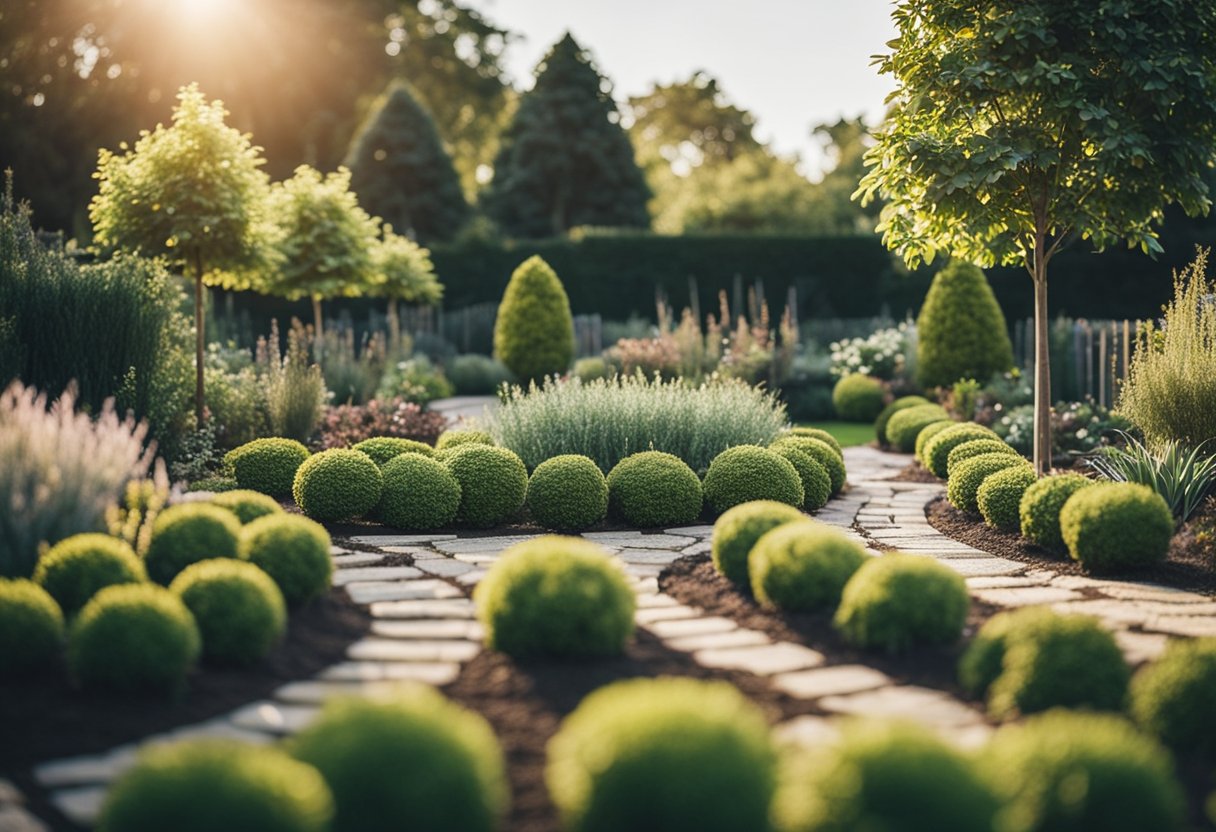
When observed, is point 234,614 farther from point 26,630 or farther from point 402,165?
point 402,165

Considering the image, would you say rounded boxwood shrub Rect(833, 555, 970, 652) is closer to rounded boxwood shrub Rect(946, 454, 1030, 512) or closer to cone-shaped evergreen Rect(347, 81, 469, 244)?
rounded boxwood shrub Rect(946, 454, 1030, 512)

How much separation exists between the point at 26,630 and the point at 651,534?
11.0 ft

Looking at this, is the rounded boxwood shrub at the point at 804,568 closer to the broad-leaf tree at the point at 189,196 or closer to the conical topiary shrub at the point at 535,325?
the broad-leaf tree at the point at 189,196

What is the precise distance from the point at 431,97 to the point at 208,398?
910 inches

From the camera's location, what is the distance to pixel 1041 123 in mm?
6367

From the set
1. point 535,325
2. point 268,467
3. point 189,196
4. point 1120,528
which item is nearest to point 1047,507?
point 1120,528

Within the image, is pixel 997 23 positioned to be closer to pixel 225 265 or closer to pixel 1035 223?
pixel 1035 223

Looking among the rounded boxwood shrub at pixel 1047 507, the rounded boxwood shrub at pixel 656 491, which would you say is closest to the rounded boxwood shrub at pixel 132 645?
the rounded boxwood shrub at pixel 656 491

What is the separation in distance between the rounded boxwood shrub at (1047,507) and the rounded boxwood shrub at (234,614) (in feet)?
12.1

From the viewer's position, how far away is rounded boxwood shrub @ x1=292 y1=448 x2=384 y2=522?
5.92 m

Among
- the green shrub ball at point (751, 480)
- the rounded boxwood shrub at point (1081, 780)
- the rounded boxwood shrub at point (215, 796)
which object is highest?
the green shrub ball at point (751, 480)

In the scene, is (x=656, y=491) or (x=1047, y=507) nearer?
(x=1047, y=507)

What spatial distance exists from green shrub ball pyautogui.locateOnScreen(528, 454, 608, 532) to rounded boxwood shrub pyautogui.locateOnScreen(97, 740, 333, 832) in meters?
3.72

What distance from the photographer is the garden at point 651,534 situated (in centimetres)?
229
